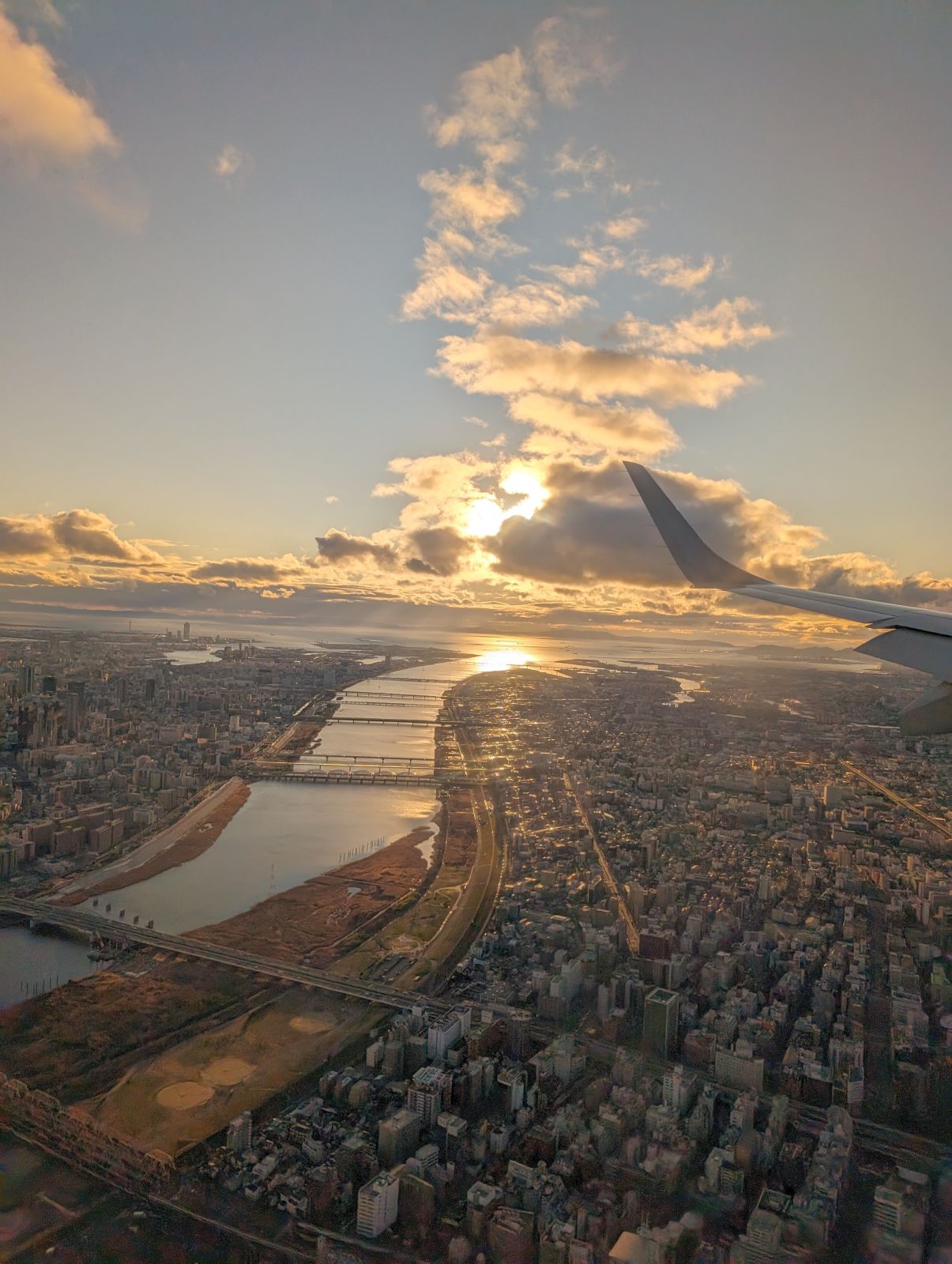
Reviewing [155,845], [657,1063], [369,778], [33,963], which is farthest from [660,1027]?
[369,778]

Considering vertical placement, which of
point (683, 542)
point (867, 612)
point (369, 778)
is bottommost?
Result: point (369, 778)

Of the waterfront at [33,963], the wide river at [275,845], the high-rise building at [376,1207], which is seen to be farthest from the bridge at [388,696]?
the high-rise building at [376,1207]

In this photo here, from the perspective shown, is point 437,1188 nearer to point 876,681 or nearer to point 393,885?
point 393,885

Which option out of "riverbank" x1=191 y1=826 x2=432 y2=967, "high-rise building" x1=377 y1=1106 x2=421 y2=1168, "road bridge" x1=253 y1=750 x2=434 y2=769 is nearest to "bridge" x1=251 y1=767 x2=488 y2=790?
"road bridge" x1=253 y1=750 x2=434 y2=769

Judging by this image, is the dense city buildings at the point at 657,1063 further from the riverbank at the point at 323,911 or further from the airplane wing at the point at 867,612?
the airplane wing at the point at 867,612

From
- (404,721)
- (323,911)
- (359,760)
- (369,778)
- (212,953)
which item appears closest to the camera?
(212,953)

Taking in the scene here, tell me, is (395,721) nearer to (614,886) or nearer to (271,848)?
(271,848)
